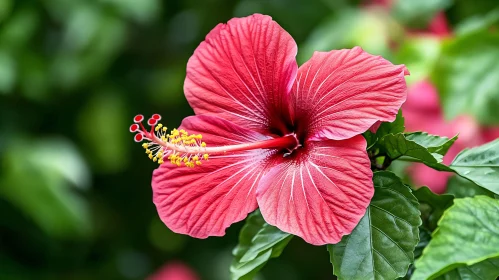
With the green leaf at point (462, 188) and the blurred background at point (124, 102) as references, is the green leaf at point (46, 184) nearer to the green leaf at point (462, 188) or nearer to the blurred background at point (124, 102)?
the blurred background at point (124, 102)

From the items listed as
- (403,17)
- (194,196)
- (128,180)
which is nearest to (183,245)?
(128,180)

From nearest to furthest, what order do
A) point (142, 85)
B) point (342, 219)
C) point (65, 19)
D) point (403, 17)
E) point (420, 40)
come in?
1. point (342, 219)
2. point (420, 40)
3. point (403, 17)
4. point (65, 19)
5. point (142, 85)

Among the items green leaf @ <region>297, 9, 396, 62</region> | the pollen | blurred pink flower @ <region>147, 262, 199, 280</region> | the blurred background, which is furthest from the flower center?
blurred pink flower @ <region>147, 262, 199, 280</region>

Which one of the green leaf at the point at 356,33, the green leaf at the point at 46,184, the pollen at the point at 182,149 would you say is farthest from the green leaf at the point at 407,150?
the green leaf at the point at 46,184

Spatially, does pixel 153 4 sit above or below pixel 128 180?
above

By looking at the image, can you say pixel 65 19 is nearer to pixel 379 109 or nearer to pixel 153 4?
pixel 153 4

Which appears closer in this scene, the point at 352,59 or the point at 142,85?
the point at 352,59

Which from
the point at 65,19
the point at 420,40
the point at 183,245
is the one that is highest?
the point at 65,19
